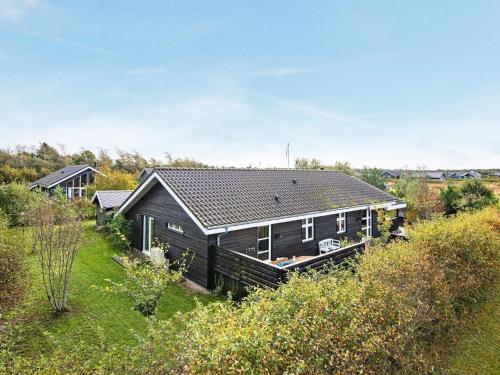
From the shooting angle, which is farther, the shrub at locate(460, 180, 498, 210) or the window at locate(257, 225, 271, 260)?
the shrub at locate(460, 180, 498, 210)

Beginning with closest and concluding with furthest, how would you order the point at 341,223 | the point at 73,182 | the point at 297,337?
the point at 297,337
the point at 341,223
the point at 73,182

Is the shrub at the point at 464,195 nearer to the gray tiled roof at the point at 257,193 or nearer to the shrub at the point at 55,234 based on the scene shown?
the gray tiled roof at the point at 257,193

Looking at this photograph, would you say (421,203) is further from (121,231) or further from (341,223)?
(121,231)

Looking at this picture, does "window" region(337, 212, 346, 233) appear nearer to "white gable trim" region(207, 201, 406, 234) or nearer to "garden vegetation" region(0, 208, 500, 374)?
"white gable trim" region(207, 201, 406, 234)

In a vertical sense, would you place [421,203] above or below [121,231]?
above

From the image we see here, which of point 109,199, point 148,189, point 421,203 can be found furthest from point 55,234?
point 421,203

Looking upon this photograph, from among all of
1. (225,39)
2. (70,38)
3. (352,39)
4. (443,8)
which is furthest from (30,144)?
(443,8)

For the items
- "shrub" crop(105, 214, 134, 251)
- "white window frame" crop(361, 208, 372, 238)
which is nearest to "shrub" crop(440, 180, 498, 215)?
"white window frame" crop(361, 208, 372, 238)
